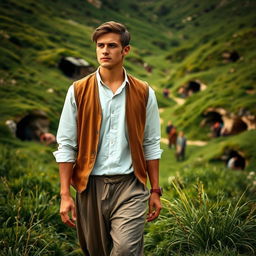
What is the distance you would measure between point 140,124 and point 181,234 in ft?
6.41

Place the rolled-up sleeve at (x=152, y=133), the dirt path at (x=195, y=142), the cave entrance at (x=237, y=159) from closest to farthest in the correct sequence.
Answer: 1. the rolled-up sleeve at (x=152, y=133)
2. the cave entrance at (x=237, y=159)
3. the dirt path at (x=195, y=142)

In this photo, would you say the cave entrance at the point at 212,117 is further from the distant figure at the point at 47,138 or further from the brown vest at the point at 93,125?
the brown vest at the point at 93,125

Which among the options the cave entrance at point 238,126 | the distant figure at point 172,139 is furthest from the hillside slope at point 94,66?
the distant figure at point 172,139

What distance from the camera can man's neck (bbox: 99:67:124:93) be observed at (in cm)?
457

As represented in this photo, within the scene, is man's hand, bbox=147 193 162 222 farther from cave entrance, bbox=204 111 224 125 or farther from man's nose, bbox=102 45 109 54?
cave entrance, bbox=204 111 224 125

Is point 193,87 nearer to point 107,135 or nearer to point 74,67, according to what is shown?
point 74,67

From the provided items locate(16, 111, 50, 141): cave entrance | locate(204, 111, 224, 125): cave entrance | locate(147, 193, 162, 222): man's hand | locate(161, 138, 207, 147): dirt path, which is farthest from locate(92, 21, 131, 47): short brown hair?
locate(204, 111, 224, 125): cave entrance

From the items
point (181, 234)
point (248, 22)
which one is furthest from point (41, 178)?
point (248, 22)

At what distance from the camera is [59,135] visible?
448 cm

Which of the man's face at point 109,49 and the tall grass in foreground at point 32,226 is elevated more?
the man's face at point 109,49

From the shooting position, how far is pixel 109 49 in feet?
14.6

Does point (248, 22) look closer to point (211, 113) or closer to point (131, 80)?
point (211, 113)

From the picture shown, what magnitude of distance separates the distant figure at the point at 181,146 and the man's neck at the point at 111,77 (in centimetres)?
1888

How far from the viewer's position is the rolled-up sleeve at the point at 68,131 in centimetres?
442
